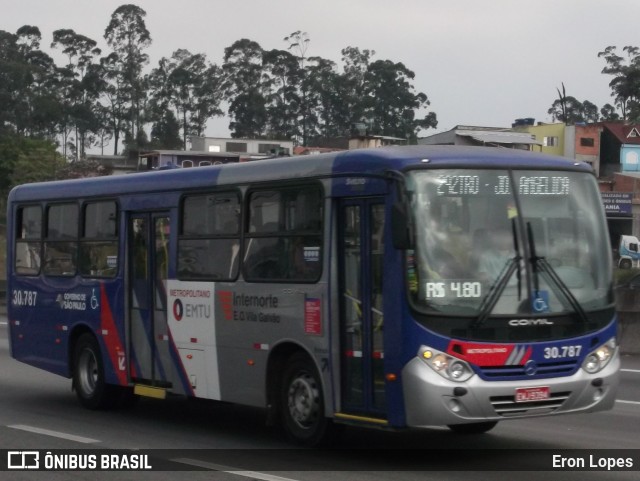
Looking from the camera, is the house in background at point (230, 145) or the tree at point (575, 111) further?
the tree at point (575, 111)

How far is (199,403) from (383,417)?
5847 millimetres

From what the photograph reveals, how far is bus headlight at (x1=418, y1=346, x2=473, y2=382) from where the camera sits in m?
9.45

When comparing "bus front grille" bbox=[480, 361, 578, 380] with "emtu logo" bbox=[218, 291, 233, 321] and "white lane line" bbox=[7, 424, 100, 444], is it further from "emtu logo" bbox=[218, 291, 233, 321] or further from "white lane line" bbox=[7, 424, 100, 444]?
"white lane line" bbox=[7, 424, 100, 444]

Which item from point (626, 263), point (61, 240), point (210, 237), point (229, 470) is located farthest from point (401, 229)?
point (626, 263)

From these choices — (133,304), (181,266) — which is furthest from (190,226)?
(133,304)

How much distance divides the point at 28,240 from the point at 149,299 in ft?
11.3

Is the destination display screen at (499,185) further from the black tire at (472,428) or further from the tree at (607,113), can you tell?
the tree at (607,113)

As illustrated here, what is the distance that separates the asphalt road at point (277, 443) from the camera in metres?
9.80

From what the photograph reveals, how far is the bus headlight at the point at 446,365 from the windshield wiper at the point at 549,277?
3.06 ft

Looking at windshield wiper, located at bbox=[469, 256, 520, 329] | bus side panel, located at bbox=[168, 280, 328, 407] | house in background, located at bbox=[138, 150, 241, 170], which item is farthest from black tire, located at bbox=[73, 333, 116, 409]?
house in background, located at bbox=[138, 150, 241, 170]

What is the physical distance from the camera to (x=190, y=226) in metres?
12.8

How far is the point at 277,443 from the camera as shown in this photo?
11609mm

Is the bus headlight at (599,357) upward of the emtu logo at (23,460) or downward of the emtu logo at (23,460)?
upward

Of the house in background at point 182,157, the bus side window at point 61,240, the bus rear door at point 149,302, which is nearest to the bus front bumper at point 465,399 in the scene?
the bus rear door at point 149,302
